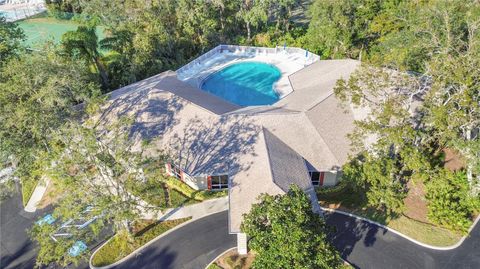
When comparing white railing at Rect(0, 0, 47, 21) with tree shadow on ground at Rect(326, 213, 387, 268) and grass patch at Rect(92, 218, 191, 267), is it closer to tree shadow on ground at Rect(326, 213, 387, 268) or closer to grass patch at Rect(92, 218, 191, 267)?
grass patch at Rect(92, 218, 191, 267)

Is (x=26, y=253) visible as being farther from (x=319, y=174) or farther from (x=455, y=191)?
(x=455, y=191)

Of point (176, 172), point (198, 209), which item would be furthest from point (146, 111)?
point (198, 209)

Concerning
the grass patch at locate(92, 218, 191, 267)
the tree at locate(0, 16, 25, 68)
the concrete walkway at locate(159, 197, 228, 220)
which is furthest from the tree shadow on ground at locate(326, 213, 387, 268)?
the tree at locate(0, 16, 25, 68)

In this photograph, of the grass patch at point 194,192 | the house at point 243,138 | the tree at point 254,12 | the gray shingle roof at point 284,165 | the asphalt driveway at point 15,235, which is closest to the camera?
the asphalt driveway at point 15,235

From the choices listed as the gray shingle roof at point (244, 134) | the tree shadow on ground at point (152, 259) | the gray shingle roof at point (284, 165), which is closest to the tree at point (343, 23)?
the gray shingle roof at point (244, 134)

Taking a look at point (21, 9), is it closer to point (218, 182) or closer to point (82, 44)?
point (82, 44)

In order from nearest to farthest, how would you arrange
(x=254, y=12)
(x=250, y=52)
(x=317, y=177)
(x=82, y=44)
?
(x=317, y=177), (x=82, y=44), (x=254, y=12), (x=250, y=52)

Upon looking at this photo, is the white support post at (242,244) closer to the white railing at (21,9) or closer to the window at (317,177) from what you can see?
the window at (317,177)
